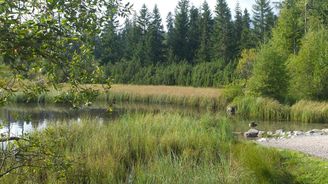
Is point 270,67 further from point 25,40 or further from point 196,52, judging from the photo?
point 196,52

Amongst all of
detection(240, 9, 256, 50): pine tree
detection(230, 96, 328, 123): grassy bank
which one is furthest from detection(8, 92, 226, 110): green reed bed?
detection(240, 9, 256, 50): pine tree

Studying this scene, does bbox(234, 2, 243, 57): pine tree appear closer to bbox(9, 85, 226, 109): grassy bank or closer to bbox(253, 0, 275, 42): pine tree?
bbox(253, 0, 275, 42): pine tree

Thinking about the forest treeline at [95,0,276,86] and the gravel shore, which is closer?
the gravel shore

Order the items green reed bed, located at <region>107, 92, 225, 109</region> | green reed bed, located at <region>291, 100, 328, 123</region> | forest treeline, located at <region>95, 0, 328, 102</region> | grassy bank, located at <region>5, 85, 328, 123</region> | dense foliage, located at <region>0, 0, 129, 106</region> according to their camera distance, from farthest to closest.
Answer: green reed bed, located at <region>107, 92, 225, 109</region>
forest treeline, located at <region>95, 0, 328, 102</region>
grassy bank, located at <region>5, 85, 328, 123</region>
green reed bed, located at <region>291, 100, 328, 123</region>
dense foliage, located at <region>0, 0, 129, 106</region>

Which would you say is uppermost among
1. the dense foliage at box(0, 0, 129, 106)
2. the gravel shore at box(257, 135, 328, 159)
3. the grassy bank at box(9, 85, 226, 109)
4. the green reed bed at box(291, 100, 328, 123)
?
the dense foliage at box(0, 0, 129, 106)

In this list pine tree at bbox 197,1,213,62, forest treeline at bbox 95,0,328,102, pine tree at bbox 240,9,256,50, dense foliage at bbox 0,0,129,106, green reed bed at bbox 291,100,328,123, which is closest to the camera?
dense foliage at bbox 0,0,129,106

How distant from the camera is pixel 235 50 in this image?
48.7 m

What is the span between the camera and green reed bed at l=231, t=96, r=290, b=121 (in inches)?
797

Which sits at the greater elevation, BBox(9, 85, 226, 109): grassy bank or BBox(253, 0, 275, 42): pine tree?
BBox(253, 0, 275, 42): pine tree

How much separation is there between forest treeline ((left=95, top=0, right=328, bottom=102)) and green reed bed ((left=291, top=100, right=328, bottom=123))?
2.41 meters

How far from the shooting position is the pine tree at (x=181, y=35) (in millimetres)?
51500

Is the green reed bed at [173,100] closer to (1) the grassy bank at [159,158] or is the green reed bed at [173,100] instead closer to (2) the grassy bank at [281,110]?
(2) the grassy bank at [281,110]

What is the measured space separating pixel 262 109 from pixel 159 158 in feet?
49.8

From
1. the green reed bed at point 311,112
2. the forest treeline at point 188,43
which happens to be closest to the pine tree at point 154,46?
the forest treeline at point 188,43
